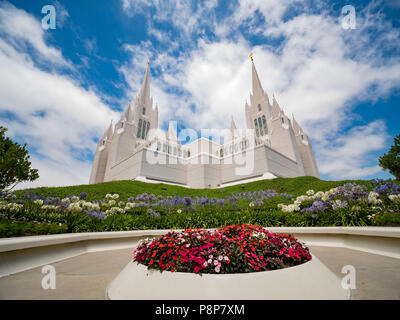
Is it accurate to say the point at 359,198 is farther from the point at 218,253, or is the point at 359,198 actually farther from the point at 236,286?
the point at 236,286

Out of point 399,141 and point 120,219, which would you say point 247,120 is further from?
point 120,219

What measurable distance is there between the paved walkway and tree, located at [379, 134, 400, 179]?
9799 millimetres

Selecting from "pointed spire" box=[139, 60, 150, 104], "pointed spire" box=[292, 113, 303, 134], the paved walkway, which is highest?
"pointed spire" box=[139, 60, 150, 104]

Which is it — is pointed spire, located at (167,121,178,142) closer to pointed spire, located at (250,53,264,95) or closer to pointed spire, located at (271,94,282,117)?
pointed spire, located at (250,53,264,95)

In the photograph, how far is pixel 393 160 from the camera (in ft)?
33.1

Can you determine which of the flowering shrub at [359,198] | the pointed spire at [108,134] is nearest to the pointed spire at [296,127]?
the flowering shrub at [359,198]

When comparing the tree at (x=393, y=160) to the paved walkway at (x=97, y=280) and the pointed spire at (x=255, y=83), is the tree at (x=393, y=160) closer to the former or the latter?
the paved walkway at (x=97, y=280)

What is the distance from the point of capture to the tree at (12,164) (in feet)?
24.5

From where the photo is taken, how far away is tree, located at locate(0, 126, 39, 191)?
7.45 m

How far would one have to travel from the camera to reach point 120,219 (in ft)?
22.2

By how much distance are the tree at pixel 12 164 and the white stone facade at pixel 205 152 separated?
18953mm

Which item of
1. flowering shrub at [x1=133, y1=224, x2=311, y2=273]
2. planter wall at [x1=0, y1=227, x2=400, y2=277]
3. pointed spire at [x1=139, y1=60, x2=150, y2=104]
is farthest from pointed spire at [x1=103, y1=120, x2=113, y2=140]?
flowering shrub at [x1=133, y1=224, x2=311, y2=273]
